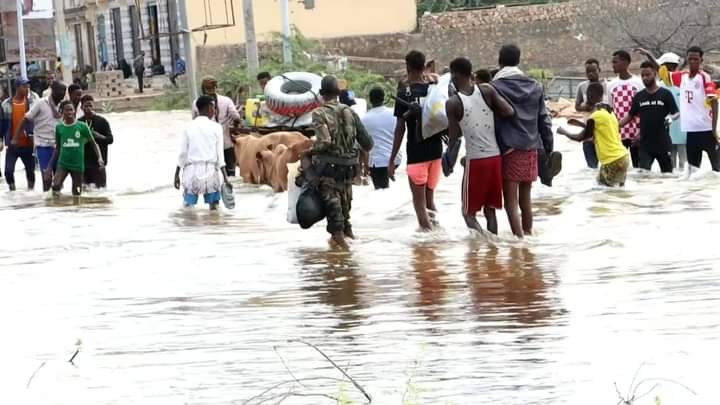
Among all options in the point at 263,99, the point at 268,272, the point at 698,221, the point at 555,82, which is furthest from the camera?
the point at 555,82

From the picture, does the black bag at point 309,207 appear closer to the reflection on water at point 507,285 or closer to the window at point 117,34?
the reflection on water at point 507,285

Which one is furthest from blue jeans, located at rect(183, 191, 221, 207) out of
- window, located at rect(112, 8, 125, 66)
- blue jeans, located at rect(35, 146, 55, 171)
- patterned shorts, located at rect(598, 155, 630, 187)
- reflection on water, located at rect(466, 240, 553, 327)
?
window, located at rect(112, 8, 125, 66)

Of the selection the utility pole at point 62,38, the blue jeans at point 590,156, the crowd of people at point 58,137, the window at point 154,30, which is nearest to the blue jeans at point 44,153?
the crowd of people at point 58,137

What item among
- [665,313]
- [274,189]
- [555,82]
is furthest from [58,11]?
[665,313]

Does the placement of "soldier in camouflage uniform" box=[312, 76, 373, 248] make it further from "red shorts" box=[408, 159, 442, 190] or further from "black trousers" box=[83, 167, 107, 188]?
"black trousers" box=[83, 167, 107, 188]

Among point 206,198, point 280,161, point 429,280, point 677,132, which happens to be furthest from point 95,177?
point 429,280

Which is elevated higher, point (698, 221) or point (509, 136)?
point (509, 136)

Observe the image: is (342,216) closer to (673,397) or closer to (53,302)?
(53,302)

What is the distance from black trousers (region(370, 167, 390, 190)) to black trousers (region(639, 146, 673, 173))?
2806mm

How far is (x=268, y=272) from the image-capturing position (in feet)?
38.0

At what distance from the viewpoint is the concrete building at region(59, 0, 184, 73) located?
58.8m

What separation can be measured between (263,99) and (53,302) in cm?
1211

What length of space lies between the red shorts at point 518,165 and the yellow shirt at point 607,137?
3376 mm

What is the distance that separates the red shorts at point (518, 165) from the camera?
39.4 feet
